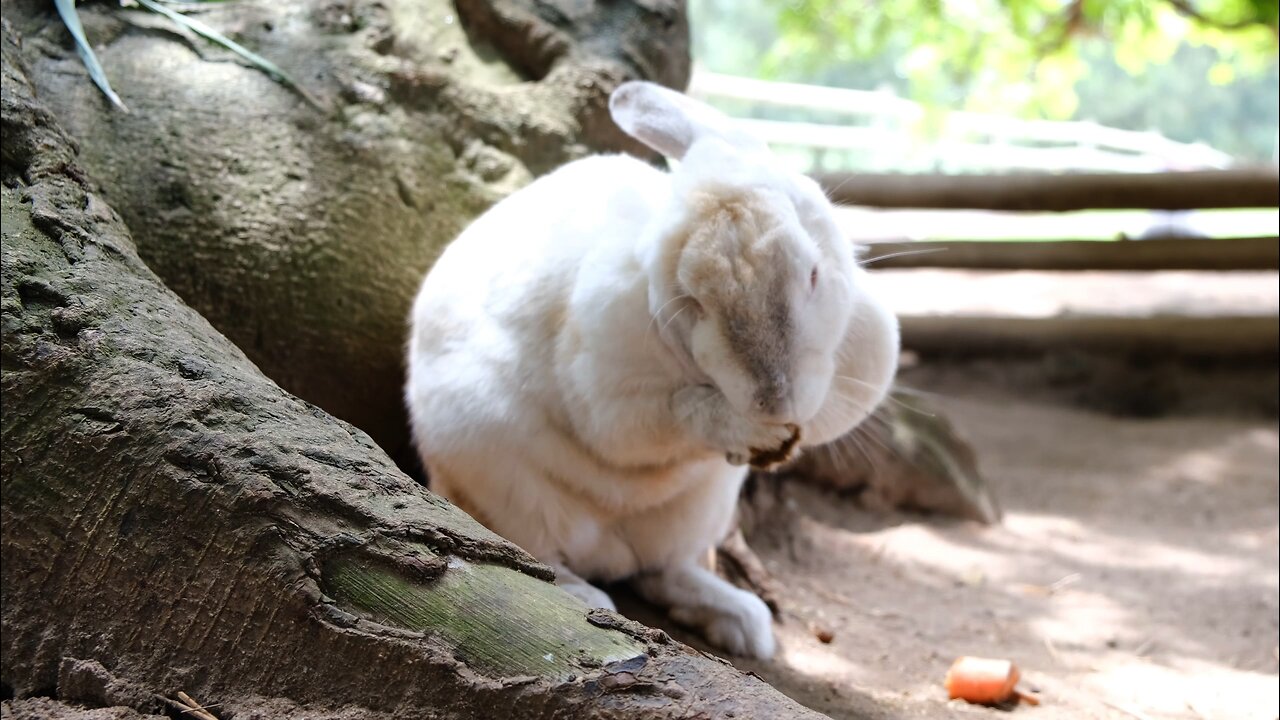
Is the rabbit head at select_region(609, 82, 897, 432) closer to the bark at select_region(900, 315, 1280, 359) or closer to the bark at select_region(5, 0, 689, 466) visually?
the bark at select_region(5, 0, 689, 466)

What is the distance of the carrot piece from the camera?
2.67m

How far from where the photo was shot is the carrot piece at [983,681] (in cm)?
267

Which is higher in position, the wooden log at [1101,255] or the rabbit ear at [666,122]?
the wooden log at [1101,255]

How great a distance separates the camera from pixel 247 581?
170 centimetres

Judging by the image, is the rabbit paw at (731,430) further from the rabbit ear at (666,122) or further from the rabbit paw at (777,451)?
the rabbit ear at (666,122)

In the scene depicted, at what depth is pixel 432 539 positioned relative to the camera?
177 cm

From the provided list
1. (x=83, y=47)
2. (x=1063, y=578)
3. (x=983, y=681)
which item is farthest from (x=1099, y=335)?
(x=83, y=47)

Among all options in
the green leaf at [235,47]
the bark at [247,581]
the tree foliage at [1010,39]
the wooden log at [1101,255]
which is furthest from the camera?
the tree foliage at [1010,39]

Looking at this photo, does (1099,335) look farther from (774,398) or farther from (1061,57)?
(774,398)

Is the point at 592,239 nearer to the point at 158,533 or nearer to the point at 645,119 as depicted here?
the point at 645,119

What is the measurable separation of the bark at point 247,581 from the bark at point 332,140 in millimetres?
1302

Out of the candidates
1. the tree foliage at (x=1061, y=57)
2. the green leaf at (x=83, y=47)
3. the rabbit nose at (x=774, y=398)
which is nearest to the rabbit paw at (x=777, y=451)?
the rabbit nose at (x=774, y=398)

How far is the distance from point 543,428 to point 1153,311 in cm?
427

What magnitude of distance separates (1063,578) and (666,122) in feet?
7.32
